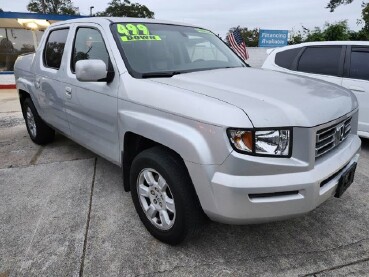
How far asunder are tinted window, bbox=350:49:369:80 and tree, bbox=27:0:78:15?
2045 inches

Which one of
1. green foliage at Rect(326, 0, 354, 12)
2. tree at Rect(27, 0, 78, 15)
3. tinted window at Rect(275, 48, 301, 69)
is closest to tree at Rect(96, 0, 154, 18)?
tree at Rect(27, 0, 78, 15)

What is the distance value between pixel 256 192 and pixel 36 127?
13.4 ft

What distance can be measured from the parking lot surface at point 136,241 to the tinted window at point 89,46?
55.3 inches

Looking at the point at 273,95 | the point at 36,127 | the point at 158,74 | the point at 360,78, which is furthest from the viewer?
the point at 36,127

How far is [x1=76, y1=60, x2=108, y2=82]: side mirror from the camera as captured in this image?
266 cm

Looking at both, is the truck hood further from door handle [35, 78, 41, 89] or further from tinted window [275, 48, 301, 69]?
tinted window [275, 48, 301, 69]

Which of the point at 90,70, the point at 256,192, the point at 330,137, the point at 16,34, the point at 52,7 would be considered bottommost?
the point at 256,192

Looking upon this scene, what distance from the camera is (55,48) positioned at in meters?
4.13

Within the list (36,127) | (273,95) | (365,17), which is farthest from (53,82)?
(365,17)

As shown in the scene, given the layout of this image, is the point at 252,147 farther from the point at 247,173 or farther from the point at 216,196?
the point at 216,196

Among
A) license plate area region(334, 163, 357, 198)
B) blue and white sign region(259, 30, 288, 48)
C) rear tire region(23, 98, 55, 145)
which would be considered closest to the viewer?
license plate area region(334, 163, 357, 198)

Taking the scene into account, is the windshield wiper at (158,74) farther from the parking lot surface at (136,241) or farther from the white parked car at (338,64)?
the white parked car at (338,64)

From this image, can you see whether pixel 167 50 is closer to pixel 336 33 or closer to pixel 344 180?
pixel 344 180

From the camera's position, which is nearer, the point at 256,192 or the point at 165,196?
the point at 256,192
